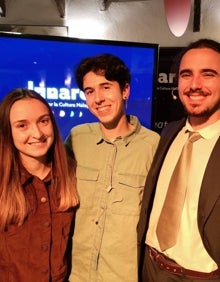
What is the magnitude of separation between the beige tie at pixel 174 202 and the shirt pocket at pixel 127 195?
0.14 meters

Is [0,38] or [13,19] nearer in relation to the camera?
[0,38]

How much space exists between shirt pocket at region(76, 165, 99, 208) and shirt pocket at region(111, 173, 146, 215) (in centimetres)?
10

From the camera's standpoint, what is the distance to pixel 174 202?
60.9 inches

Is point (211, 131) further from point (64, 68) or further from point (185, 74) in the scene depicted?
point (64, 68)

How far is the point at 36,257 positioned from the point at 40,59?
6.71ft

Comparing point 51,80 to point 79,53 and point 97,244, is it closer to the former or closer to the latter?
point 79,53

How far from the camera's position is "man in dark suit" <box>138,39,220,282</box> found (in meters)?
1.45

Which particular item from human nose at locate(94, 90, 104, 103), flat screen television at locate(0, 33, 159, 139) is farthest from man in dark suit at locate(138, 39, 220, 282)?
flat screen television at locate(0, 33, 159, 139)

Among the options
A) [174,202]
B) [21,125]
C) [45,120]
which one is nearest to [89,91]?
[45,120]

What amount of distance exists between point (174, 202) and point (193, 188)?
0.33ft

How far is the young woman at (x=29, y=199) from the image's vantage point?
1491 millimetres

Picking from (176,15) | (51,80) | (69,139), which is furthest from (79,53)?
(69,139)

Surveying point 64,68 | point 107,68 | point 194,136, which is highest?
point 64,68

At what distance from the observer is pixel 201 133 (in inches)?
61.6
